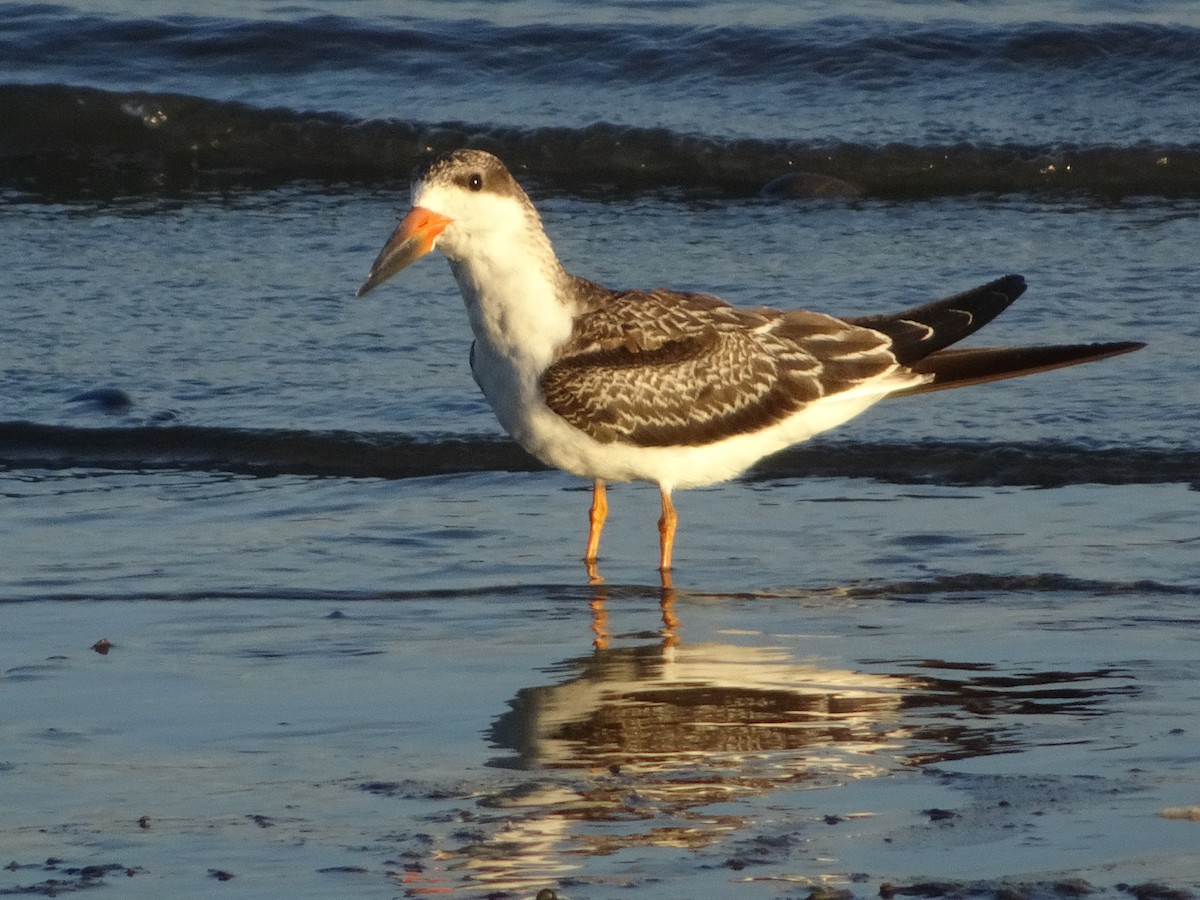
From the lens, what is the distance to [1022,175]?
11.1 meters

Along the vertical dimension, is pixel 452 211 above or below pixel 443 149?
below

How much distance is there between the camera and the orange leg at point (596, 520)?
6.37 metres

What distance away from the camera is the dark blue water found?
13.9ft

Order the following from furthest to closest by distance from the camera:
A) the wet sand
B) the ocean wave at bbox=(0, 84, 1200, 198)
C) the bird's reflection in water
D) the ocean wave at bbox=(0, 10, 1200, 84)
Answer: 1. the ocean wave at bbox=(0, 10, 1200, 84)
2. the ocean wave at bbox=(0, 84, 1200, 198)
3. the bird's reflection in water
4. the wet sand

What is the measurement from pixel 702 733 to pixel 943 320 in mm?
2540

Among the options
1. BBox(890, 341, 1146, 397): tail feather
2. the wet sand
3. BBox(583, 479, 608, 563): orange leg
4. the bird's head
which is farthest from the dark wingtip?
the bird's head

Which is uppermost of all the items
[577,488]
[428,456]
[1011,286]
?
[1011,286]

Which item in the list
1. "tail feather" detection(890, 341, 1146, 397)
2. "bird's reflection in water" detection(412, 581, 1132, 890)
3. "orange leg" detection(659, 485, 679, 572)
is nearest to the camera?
"bird's reflection in water" detection(412, 581, 1132, 890)

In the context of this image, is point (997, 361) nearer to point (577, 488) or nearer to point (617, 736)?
point (577, 488)

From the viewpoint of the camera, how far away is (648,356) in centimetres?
648

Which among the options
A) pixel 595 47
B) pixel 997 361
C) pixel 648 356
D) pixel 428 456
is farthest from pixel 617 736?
pixel 595 47

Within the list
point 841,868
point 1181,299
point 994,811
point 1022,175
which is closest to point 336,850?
point 841,868

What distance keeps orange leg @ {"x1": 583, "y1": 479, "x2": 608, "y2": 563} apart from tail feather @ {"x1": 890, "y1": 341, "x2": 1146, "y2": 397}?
1103 mm

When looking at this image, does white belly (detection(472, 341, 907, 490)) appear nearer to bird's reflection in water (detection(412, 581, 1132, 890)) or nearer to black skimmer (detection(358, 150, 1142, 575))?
black skimmer (detection(358, 150, 1142, 575))
